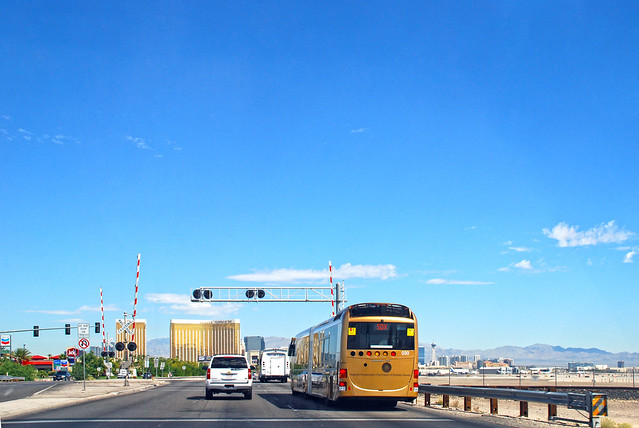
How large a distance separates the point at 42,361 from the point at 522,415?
186 meters

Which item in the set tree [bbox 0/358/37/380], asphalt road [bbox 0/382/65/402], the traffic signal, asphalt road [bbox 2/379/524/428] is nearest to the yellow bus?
asphalt road [bbox 2/379/524/428]

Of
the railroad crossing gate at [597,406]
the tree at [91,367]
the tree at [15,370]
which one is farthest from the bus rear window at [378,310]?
the tree at [15,370]

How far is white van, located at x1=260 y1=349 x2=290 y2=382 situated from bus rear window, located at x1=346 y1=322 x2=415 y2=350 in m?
44.9

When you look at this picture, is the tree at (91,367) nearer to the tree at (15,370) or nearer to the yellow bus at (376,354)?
the tree at (15,370)

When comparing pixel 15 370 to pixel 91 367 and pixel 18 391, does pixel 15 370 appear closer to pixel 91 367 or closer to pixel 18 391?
pixel 91 367

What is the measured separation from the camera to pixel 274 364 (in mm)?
66000

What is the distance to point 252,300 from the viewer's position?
50000 millimetres

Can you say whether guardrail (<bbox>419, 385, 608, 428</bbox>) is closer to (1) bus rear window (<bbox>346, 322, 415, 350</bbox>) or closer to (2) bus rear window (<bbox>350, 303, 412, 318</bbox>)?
(1) bus rear window (<bbox>346, 322, 415, 350</bbox>)

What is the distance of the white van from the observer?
6600 cm

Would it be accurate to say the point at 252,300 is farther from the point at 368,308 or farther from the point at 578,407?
the point at 578,407

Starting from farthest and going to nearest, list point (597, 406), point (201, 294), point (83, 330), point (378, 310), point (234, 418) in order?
point (201, 294), point (83, 330), point (378, 310), point (234, 418), point (597, 406)

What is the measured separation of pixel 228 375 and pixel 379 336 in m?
9.88

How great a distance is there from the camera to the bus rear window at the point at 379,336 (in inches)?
882

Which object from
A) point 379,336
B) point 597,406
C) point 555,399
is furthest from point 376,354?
point 597,406
